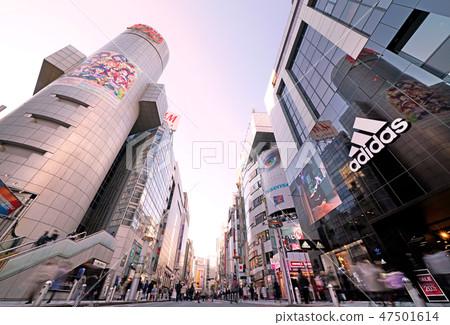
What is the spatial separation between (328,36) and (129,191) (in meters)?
31.6

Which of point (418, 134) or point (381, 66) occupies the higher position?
point (381, 66)

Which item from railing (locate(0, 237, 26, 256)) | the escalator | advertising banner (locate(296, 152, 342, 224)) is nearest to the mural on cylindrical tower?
railing (locate(0, 237, 26, 256))

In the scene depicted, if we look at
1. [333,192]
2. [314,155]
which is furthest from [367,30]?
[333,192]

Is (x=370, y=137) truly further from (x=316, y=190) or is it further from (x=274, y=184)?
(x=274, y=184)

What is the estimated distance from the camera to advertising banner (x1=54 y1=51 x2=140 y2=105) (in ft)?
71.7

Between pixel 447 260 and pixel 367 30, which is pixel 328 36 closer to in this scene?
pixel 367 30

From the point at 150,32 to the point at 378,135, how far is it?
44.7 m

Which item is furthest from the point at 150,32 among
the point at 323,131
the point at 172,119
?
the point at 323,131

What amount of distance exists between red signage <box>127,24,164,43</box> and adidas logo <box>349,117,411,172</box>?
41.5 meters

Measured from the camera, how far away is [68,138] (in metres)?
17.6

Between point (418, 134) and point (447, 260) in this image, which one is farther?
point (418, 134)

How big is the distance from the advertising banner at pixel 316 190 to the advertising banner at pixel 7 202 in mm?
22791

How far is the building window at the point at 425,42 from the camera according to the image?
795 cm

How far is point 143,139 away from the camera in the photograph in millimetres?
32906
